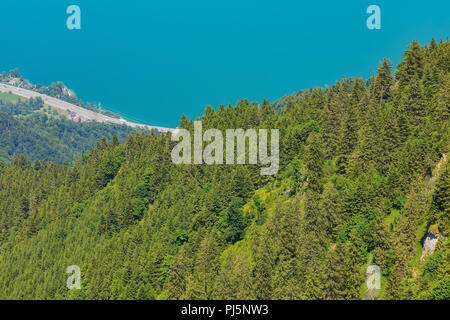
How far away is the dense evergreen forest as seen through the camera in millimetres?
67938

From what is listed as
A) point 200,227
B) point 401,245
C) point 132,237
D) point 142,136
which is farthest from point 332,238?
point 142,136

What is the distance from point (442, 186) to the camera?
213 feet

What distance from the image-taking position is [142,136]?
153 m

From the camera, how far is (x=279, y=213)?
83188 millimetres

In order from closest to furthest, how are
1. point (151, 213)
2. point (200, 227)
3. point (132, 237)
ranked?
point (200, 227), point (132, 237), point (151, 213)

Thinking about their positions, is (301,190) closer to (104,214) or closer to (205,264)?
(205,264)

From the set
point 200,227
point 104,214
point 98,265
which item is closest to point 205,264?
point 200,227

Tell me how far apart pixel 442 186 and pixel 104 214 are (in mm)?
83189

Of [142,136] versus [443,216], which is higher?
[142,136]

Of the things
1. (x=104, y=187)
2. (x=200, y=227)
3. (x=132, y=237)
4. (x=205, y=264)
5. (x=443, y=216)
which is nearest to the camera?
(x=443, y=216)

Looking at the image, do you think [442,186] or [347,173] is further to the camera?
[347,173]

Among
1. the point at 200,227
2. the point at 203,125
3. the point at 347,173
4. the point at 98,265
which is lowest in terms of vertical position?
the point at 98,265

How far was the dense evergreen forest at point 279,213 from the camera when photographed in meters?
67.9

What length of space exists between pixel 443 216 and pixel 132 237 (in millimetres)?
62749
